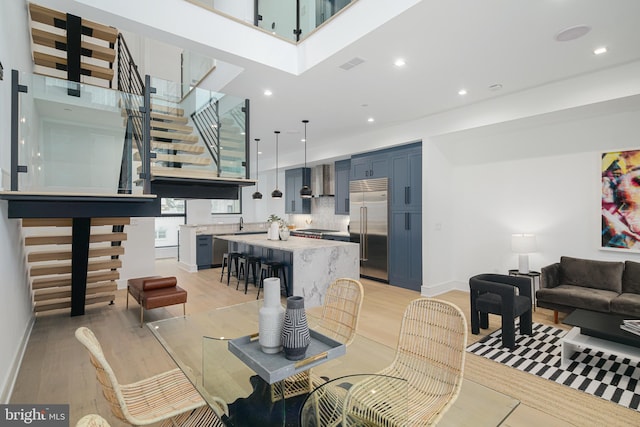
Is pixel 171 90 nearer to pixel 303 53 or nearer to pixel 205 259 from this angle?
pixel 303 53

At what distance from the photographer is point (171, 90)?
13.4 feet

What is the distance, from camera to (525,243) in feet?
15.4

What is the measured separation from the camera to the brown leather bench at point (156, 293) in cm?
411

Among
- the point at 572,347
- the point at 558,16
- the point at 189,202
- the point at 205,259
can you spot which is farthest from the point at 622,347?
the point at 189,202

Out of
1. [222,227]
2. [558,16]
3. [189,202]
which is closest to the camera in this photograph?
[558,16]

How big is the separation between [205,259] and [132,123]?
489 centimetres

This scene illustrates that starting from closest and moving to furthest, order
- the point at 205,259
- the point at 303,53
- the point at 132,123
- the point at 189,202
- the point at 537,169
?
the point at 132,123, the point at 303,53, the point at 537,169, the point at 205,259, the point at 189,202

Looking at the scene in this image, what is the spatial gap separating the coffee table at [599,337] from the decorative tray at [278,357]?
8.22 ft

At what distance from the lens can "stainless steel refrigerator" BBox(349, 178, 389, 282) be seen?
20.8 feet

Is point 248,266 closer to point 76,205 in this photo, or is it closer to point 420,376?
point 76,205

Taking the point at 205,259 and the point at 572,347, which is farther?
the point at 205,259

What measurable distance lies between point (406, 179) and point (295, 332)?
4.77 m

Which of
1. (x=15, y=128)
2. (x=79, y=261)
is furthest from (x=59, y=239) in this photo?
(x=15, y=128)

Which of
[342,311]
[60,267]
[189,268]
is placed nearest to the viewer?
[342,311]
